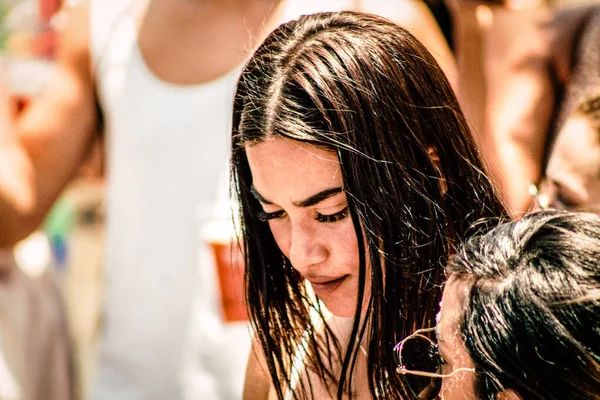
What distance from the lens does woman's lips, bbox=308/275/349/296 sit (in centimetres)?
144

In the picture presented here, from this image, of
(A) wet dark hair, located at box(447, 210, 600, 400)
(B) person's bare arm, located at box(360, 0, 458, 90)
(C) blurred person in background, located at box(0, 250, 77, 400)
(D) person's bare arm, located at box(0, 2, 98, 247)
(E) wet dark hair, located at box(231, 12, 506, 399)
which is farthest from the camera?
(C) blurred person in background, located at box(0, 250, 77, 400)

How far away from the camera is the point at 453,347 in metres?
1.17

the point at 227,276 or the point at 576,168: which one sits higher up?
the point at 576,168

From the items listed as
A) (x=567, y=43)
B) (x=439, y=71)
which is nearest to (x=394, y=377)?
(x=439, y=71)

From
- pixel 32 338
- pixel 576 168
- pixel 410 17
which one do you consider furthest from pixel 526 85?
pixel 32 338

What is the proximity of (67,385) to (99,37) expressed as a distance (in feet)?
3.42

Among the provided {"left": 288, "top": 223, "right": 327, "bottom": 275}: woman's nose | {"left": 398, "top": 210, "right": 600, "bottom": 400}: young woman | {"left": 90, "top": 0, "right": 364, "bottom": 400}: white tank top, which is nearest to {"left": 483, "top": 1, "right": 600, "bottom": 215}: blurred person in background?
{"left": 90, "top": 0, "right": 364, "bottom": 400}: white tank top

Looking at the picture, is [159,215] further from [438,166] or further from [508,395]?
[508,395]

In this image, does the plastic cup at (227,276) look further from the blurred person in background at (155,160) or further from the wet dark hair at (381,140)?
the wet dark hair at (381,140)

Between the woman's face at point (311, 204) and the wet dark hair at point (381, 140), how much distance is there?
18 mm

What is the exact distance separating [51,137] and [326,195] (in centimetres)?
107

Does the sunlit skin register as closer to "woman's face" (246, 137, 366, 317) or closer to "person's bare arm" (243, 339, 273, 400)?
"woman's face" (246, 137, 366, 317)

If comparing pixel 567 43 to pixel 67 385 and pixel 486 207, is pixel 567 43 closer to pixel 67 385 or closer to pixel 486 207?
pixel 486 207

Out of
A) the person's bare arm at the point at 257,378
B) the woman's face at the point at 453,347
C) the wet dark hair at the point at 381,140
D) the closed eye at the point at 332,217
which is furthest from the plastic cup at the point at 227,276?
the woman's face at the point at 453,347
